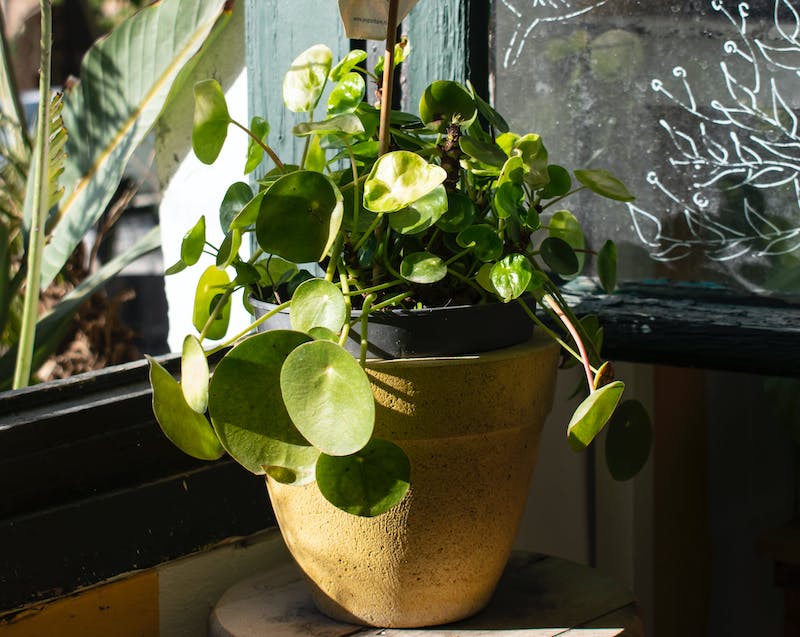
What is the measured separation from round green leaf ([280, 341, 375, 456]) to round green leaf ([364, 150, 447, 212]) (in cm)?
12

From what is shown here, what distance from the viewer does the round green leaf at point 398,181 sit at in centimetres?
69

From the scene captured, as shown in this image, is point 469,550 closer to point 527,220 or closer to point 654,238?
point 527,220

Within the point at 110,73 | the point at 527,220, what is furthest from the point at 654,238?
the point at 110,73

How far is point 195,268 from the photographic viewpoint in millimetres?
1271

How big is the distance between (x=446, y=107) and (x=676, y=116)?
14.2 inches

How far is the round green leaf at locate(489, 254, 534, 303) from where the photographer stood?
736mm

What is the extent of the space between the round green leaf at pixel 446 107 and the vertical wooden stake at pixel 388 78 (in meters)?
0.03

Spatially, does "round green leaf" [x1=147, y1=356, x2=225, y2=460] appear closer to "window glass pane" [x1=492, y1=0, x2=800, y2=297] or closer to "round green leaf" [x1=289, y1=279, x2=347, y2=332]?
"round green leaf" [x1=289, y1=279, x2=347, y2=332]

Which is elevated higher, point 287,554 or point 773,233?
point 773,233

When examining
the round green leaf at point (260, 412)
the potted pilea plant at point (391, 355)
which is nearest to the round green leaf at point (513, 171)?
the potted pilea plant at point (391, 355)

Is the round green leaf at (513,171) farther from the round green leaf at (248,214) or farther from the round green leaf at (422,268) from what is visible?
the round green leaf at (248,214)

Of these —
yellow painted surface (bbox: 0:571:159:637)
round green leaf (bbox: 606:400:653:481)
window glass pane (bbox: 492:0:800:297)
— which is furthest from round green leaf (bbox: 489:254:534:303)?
yellow painted surface (bbox: 0:571:159:637)

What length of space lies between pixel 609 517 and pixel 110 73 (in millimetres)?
922

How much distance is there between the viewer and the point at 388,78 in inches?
28.8
